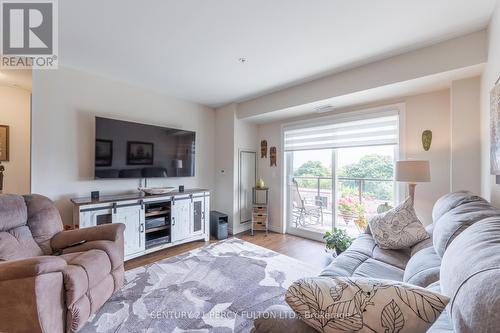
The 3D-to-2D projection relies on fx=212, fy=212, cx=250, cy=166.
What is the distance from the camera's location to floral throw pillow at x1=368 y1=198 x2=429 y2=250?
70.8 inches

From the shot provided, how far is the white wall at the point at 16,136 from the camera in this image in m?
2.94

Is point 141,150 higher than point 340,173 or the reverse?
higher

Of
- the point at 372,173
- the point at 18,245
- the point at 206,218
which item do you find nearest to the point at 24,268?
the point at 18,245

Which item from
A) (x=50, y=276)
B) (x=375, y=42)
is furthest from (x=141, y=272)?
(x=375, y=42)

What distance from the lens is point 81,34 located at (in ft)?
Result: 6.42

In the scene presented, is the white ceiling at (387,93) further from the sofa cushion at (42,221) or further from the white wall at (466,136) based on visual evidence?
the sofa cushion at (42,221)

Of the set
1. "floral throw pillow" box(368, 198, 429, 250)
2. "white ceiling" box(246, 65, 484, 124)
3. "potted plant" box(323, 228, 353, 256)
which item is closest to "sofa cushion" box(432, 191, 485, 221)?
"floral throw pillow" box(368, 198, 429, 250)

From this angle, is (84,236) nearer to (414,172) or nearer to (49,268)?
(49,268)

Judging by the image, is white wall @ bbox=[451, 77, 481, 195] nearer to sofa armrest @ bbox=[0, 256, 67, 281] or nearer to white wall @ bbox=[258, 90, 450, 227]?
white wall @ bbox=[258, 90, 450, 227]

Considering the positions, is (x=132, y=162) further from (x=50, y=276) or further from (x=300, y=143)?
(x=300, y=143)

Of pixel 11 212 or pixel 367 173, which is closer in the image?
pixel 11 212

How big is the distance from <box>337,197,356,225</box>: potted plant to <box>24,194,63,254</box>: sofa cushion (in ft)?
11.7

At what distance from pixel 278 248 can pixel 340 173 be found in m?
1.54

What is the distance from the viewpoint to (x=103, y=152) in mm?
2793
